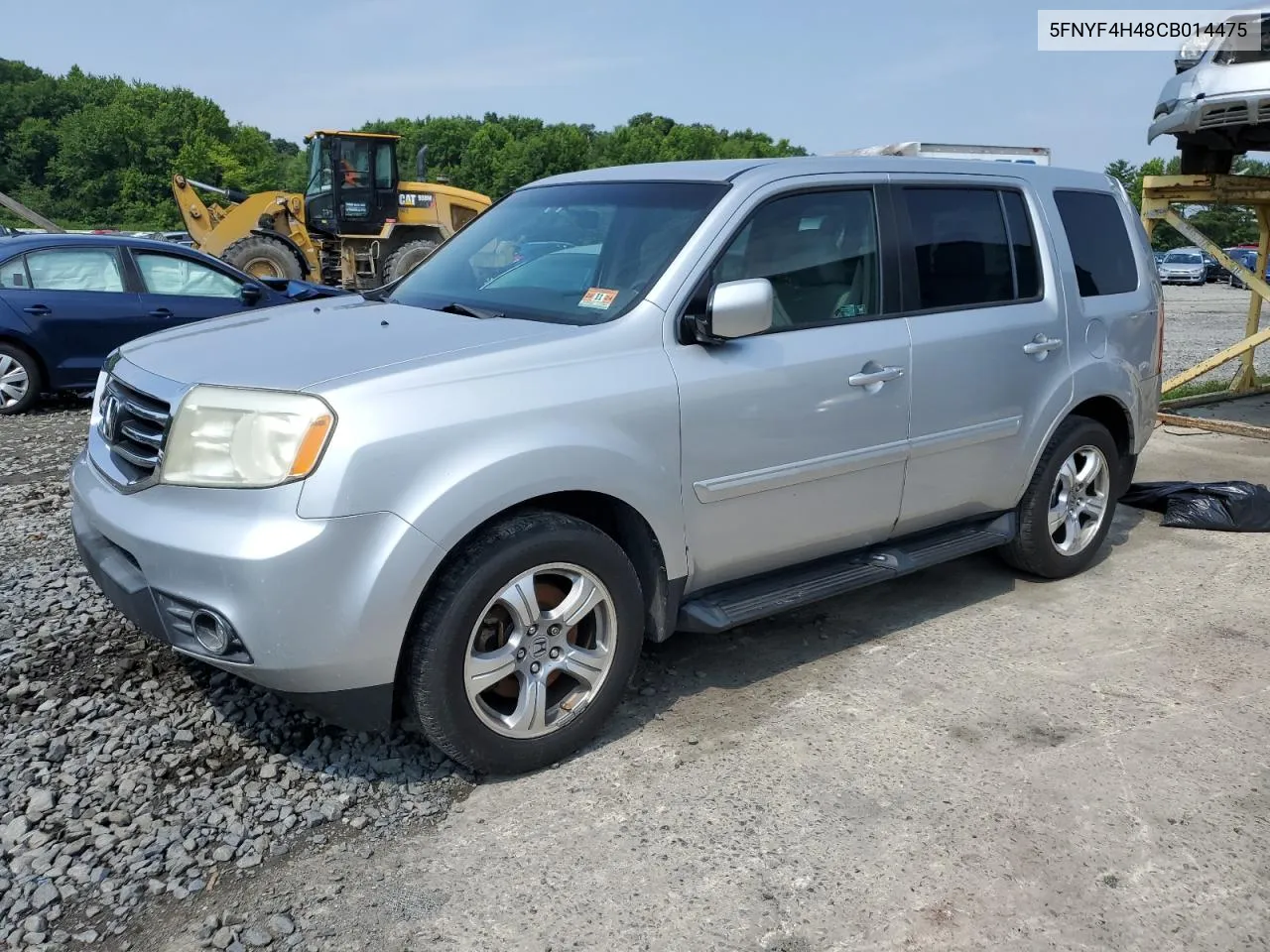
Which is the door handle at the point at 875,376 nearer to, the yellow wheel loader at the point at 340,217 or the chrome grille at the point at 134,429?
the chrome grille at the point at 134,429

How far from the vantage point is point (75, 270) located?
9.04m

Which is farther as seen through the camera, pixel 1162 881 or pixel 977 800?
pixel 977 800

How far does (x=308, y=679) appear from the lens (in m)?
2.90

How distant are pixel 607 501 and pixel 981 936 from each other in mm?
1616

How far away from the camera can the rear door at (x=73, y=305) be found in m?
8.79

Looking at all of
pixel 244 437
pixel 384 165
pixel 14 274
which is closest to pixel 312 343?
pixel 244 437

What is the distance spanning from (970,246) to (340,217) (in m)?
14.9

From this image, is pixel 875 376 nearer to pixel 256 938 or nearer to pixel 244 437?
pixel 244 437

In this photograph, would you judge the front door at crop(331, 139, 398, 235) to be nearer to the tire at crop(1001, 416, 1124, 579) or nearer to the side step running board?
the tire at crop(1001, 416, 1124, 579)

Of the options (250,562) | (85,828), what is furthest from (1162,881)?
(85,828)

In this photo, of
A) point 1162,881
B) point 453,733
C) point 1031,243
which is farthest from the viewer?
point 1031,243

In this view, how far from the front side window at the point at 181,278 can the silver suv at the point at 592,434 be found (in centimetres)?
584

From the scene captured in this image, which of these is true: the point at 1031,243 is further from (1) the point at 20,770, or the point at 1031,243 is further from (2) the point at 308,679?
(1) the point at 20,770

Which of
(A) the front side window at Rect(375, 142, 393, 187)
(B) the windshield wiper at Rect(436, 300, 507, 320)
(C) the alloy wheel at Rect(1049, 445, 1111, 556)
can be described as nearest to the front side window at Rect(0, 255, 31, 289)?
(B) the windshield wiper at Rect(436, 300, 507, 320)
